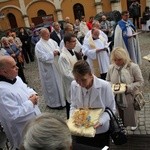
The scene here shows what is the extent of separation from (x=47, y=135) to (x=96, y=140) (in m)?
1.86

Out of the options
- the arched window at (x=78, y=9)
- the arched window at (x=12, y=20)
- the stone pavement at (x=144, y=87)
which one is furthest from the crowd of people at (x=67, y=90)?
the arched window at (x=12, y=20)

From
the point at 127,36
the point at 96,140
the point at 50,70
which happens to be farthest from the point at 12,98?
the point at 127,36

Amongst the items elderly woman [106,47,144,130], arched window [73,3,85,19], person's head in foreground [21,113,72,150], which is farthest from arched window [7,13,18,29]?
person's head in foreground [21,113,72,150]

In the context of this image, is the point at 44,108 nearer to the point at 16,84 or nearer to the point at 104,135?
the point at 16,84

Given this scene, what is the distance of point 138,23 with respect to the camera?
17.7 meters

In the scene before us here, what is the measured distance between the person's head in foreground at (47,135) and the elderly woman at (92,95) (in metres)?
1.42

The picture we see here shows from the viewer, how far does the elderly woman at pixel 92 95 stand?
3.24 m

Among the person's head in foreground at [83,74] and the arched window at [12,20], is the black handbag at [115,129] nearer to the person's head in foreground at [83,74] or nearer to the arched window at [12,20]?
the person's head in foreground at [83,74]

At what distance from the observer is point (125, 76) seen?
454cm

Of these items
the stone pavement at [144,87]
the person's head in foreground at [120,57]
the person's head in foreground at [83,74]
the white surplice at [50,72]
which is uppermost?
the person's head in foreground at [83,74]

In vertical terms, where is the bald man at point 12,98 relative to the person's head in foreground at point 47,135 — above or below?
below

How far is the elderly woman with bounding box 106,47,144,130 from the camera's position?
14.7 feet

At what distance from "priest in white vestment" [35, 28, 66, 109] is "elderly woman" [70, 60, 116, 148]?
318cm

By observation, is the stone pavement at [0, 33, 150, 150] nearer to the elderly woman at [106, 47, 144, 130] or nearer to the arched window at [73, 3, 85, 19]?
the elderly woman at [106, 47, 144, 130]
